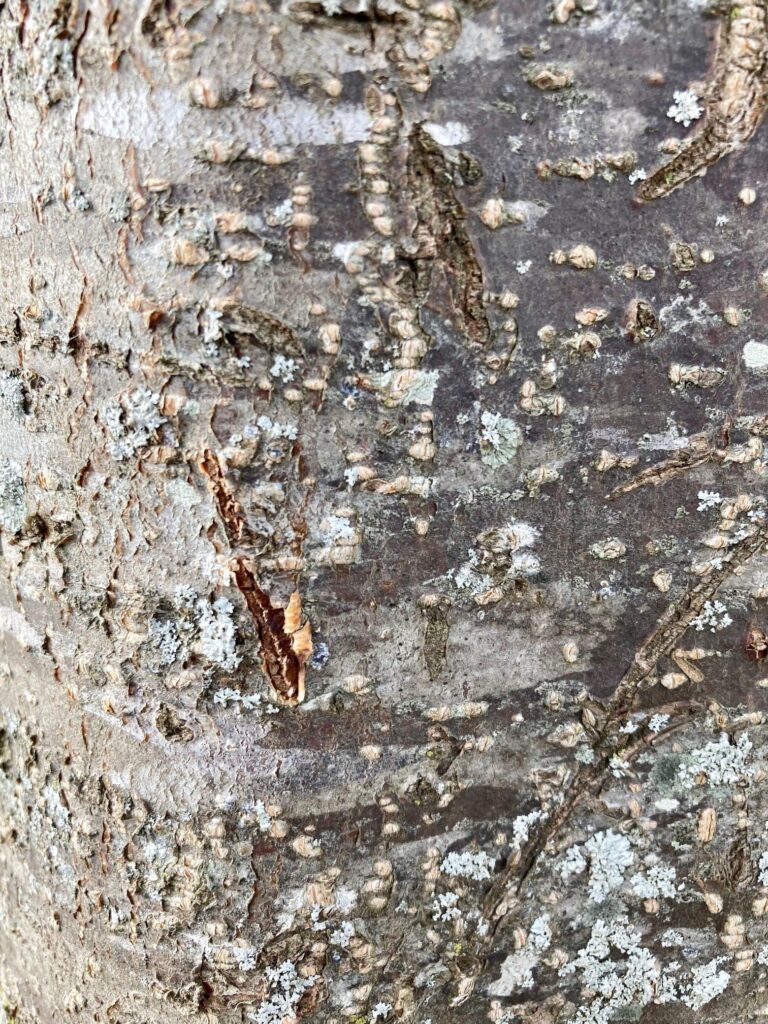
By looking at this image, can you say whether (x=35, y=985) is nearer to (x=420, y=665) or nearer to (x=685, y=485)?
(x=420, y=665)

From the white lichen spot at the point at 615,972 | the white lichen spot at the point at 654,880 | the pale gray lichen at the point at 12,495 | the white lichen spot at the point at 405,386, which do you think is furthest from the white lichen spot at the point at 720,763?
the pale gray lichen at the point at 12,495

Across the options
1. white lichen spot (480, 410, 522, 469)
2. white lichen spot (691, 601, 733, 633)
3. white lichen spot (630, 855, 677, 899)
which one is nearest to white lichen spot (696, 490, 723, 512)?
white lichen spot (691, 601, 733, 633)

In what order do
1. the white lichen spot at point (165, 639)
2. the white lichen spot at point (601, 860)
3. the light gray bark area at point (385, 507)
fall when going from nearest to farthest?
the light gray bark area at point (385, 507) < the white lichen spot at point (165, 639) < the white lichen spot at point (601, 860)

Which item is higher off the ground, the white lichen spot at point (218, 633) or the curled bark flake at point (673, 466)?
the curled bark flake at point (673, 466)

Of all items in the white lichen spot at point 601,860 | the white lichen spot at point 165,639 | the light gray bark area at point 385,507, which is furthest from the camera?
the white lichen spot at point 601,860

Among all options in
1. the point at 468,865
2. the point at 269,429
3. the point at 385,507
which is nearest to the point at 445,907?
the point at 468,865

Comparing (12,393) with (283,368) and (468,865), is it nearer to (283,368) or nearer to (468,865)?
(283,368)

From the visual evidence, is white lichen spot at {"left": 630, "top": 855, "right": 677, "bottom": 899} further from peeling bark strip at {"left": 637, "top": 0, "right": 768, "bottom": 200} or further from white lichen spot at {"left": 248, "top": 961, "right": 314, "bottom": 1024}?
peeling bark strip at {"left": 637, "top": 0, "right": 768, "bottom": 200}

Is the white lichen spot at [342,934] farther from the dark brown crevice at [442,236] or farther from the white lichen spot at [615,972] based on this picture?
the dark brown crevice at [442,236]

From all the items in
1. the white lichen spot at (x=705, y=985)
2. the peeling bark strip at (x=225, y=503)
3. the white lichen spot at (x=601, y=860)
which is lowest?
the white lichen spot at (x=705, y=985)

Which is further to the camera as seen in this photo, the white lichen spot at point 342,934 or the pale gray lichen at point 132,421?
the white lichen spot at point 342,934
